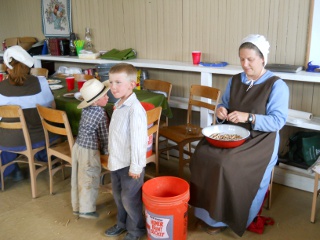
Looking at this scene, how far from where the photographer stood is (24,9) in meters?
5.16

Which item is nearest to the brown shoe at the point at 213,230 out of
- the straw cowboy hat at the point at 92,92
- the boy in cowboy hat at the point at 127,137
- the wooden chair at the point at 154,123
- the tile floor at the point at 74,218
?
the tile floor at the point at 74,218

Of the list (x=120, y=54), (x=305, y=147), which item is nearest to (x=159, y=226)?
(x=305, y=147)

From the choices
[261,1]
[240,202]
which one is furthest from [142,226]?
[261,1]

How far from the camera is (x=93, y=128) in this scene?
2.22 m

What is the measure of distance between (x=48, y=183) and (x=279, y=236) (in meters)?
2.01

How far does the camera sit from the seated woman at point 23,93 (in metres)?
2.62

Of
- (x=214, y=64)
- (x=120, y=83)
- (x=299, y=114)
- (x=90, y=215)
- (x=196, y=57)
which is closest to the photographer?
(x=120, y=83)

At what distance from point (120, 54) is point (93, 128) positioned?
172cm

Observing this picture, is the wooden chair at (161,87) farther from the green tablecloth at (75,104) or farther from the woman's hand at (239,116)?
the woman's hand at (239,116)

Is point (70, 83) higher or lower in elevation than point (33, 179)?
higher

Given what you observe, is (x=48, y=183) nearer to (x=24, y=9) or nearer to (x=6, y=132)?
(x=6, y=132)

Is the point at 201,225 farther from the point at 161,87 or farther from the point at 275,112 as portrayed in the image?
the point at 161,87

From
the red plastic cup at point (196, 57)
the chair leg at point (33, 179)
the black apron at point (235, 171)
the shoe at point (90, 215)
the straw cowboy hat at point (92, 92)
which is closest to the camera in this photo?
the black apron at point (235, 171)

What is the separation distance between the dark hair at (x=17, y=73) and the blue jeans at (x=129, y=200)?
1179 millimetres
